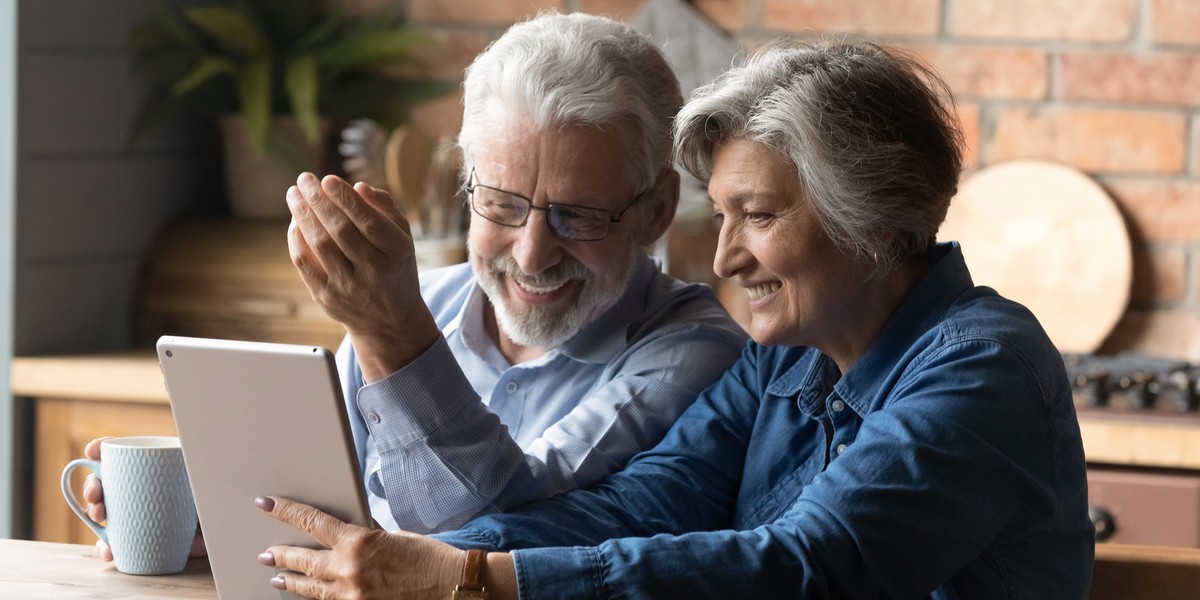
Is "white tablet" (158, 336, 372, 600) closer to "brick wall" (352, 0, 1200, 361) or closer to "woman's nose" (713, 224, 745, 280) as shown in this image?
"woman's nose" (713, 224, 745, 280)

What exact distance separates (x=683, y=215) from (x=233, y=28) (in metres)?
0.98

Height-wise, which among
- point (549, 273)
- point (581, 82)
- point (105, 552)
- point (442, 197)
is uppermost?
point (581, 82)

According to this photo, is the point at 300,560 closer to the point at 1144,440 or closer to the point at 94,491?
the point at 94,491

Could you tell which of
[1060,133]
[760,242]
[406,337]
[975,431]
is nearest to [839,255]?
[760,242]

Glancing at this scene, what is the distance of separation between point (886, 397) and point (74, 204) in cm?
195

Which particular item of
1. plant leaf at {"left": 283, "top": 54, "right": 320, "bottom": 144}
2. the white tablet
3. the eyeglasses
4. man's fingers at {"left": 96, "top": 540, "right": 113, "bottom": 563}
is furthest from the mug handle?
plant leaf at {"left": 283, "top": 54, "right": 320, "bottom": 144}

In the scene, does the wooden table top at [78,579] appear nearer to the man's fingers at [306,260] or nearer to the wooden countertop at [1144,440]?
the man's fingers at [306,260]

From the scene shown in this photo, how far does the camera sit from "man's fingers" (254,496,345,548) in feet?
3.91

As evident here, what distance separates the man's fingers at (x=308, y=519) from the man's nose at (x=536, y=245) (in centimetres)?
45

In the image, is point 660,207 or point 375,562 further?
point 660,207

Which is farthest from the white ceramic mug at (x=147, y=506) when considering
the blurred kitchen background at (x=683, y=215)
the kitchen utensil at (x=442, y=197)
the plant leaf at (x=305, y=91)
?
the plant leaf at (x=305, y=91)

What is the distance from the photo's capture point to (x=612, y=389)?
4.99ft

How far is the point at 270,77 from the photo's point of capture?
286cm

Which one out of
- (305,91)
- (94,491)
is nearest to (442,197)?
(305,91)
